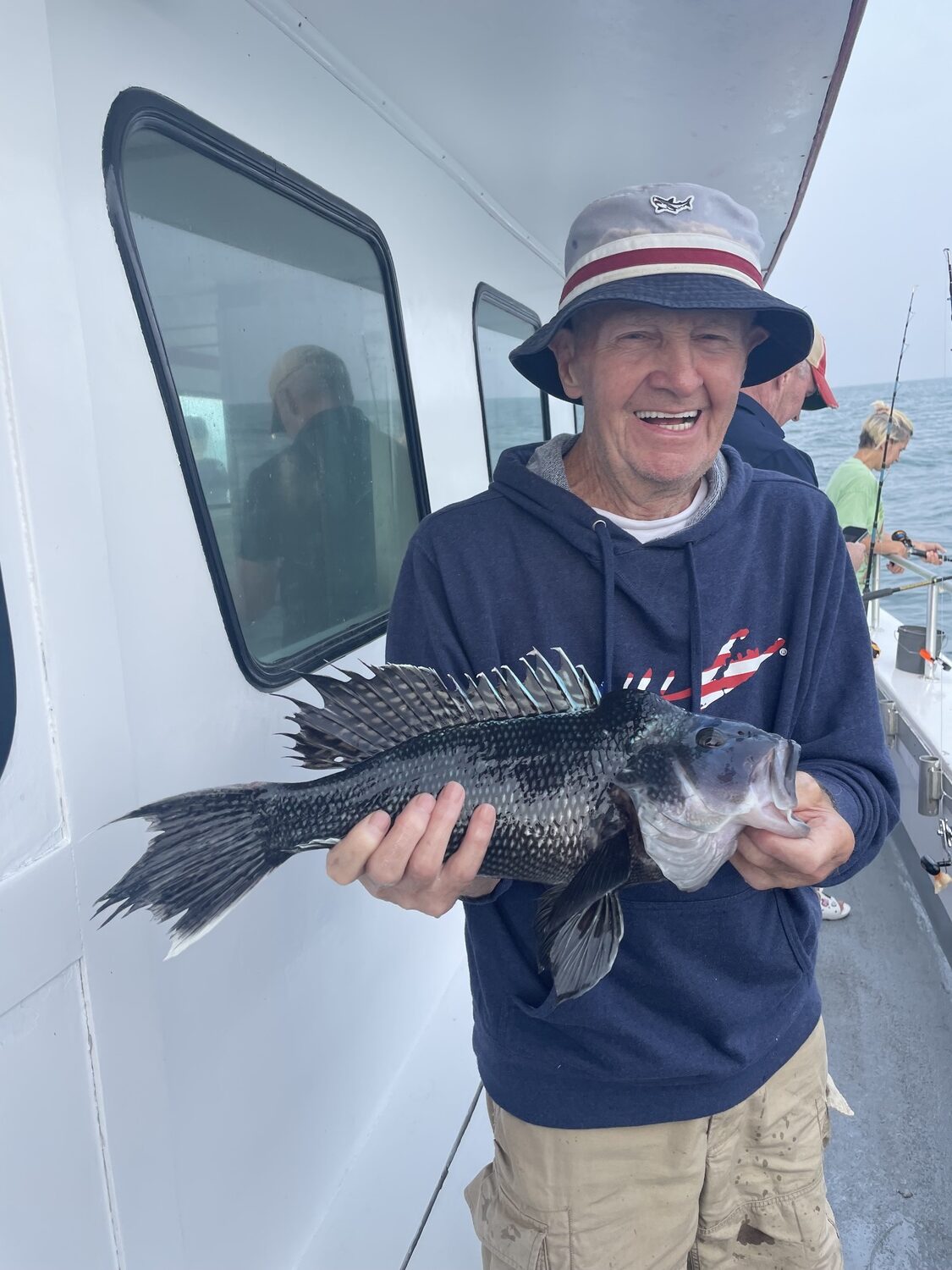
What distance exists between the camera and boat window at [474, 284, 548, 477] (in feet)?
13.5

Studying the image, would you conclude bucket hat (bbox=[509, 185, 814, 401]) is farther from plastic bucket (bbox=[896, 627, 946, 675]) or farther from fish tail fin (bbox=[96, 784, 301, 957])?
plastic bucket (bbox=[896, 627, 946, 675])

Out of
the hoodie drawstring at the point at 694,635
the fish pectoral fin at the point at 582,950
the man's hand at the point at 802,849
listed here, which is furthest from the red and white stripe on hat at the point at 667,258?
the fish pectoral fin at the point at 582,950

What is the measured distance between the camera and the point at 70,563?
1.46 m

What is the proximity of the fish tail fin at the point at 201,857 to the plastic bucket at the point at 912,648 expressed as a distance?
488 centimetres

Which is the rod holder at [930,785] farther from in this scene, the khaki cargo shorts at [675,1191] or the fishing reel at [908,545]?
the fishing reel at [908,545]

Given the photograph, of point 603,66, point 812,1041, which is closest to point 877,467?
point 603,66

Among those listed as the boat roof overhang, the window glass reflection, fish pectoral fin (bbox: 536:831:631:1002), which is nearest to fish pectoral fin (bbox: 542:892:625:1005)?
fish pectoral fin (bbox: 536:831:631:1002)

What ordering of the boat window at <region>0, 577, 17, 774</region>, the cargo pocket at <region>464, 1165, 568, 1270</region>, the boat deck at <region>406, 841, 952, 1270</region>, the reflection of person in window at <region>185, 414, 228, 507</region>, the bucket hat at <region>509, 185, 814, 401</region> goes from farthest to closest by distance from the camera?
the boat deck at <region>406, 841, 952, 1270</region>, the reflection of person in window at <region>185, 414, 228, 507</region>, the cargo pocket at <region>464, 1165, 568, 1270</region>, the bucket hat at <region>509, 185, 814, 401</region>, the boat window at <region>0, 577, 17, 774</region>

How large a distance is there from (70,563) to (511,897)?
1.07m

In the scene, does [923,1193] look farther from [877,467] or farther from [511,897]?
[877,467]

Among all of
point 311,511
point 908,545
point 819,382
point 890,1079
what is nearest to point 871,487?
point 908,545

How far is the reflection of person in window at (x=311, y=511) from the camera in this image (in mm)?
2143

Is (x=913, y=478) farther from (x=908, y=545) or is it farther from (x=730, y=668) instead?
(x=730, y=668)

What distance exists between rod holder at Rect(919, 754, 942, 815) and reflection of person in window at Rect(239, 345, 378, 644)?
2923 mm
